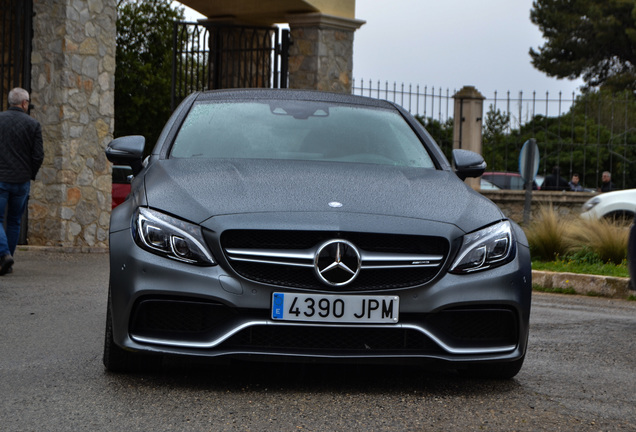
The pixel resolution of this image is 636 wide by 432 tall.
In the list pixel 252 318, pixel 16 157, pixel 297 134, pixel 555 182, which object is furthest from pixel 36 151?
pixel 555 182

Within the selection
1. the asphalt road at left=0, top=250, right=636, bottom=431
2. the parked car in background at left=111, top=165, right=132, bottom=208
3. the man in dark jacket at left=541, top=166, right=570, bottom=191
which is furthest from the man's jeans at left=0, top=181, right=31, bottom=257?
the man in dark jacket at left=541, top=166, right=570, bottom=191

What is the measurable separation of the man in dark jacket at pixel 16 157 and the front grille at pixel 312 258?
6.49 m

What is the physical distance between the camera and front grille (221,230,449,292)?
4.37m

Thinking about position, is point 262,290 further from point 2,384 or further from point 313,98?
point 313,98

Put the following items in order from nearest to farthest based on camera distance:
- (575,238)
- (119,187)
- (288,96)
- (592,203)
Result: 1. (288,96)
2. (575,238)
3. (592,203)
4. (119,187)

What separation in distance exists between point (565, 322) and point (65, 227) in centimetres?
812

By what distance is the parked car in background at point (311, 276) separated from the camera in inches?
172

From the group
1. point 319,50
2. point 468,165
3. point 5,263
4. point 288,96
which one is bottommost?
point 5,263

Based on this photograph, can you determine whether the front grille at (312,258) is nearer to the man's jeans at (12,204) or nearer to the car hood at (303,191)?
the car hood at (303,191)

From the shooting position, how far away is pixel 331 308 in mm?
4355

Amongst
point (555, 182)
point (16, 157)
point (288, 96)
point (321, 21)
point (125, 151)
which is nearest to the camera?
point (125, 151)

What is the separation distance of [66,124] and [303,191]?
994 cm

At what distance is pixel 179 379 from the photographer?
472 cm

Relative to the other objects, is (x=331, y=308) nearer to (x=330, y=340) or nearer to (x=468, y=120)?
(x=330, y=340)
